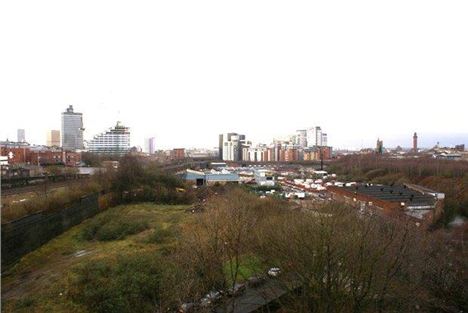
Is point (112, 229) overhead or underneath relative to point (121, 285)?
underneath

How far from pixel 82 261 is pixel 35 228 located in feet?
10.6

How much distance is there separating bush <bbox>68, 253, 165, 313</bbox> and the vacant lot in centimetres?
3

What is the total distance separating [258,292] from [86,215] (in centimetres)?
1375

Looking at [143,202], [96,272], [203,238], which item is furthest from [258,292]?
[143,202]

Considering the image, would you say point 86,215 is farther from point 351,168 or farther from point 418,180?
point 351,168

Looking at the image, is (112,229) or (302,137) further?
(302,137)

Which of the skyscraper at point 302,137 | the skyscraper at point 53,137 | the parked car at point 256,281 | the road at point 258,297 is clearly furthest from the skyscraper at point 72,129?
the road at point 258,297

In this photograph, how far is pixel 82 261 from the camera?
11.9 meters

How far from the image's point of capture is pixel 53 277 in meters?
10.7

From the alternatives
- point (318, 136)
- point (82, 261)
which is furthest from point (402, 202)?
point (318, 136)

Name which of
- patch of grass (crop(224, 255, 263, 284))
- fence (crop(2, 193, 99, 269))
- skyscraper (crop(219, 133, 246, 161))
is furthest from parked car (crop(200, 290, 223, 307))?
skyscraper (crop(219, 133, 246, 161))

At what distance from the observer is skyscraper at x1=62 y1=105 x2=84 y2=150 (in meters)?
77.5

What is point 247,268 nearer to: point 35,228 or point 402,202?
point 35,228

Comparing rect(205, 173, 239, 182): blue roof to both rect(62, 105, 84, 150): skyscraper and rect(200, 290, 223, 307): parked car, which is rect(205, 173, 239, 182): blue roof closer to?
rect(200, 290, 223, 307): parked car
